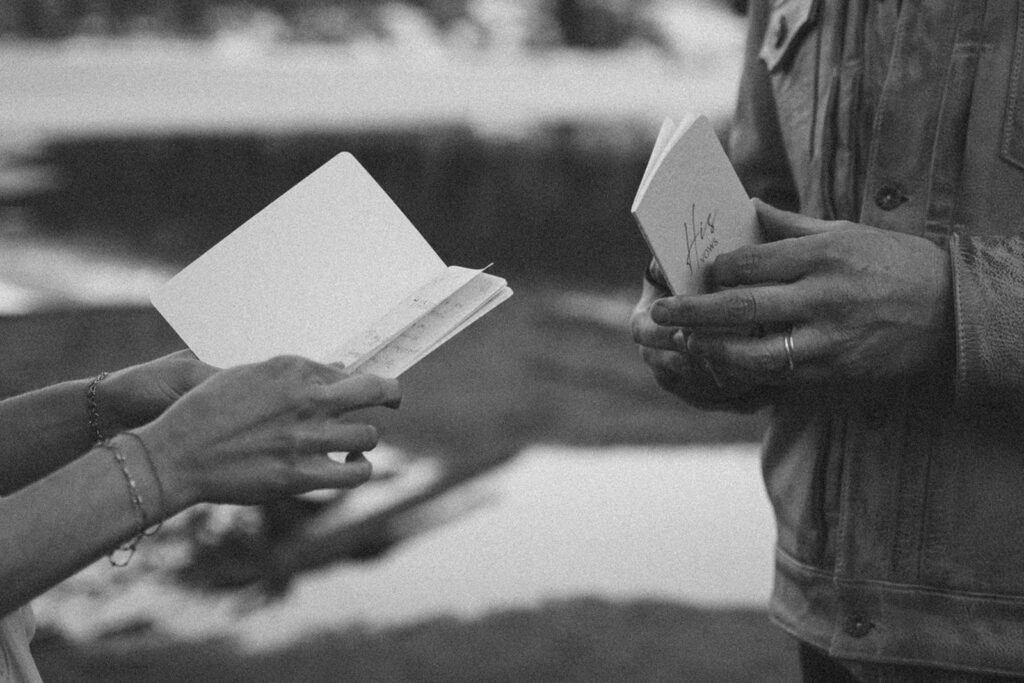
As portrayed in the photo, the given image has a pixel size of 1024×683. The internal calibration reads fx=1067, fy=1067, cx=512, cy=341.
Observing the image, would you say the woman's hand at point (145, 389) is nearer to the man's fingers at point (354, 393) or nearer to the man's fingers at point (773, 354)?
the man's fingers at point (354, 393)

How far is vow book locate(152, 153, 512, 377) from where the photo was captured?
100cm

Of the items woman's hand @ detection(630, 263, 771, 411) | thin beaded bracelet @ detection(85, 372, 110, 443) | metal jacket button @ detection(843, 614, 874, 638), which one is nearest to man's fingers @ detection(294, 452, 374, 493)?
thin beaded bracelet @ detection(85, 372, 110, 443)

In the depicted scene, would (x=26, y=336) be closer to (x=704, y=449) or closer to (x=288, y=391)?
(x=704, y=449)

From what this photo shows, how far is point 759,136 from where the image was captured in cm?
139

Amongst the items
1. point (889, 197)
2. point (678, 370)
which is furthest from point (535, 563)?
point (889, 197)

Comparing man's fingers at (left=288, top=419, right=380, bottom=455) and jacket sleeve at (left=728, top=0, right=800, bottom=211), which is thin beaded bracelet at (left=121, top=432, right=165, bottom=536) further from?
jacket sleeve at (left=728, top=0, right=800, bottom=211)

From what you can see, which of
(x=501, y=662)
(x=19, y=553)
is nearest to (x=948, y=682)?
(x=19, y=553)

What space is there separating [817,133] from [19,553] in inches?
36.6

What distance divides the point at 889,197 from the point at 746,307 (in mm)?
255

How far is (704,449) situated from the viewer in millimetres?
3580

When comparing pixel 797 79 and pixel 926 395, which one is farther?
pixel 797 79

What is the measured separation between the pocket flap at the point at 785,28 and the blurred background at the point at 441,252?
5.62ft

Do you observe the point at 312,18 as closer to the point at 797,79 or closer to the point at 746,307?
the point at 797,79

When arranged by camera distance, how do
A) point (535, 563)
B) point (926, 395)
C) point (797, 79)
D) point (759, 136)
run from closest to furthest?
point (926, 395), point (797, 79), point (759, 136), point (535, 563)
